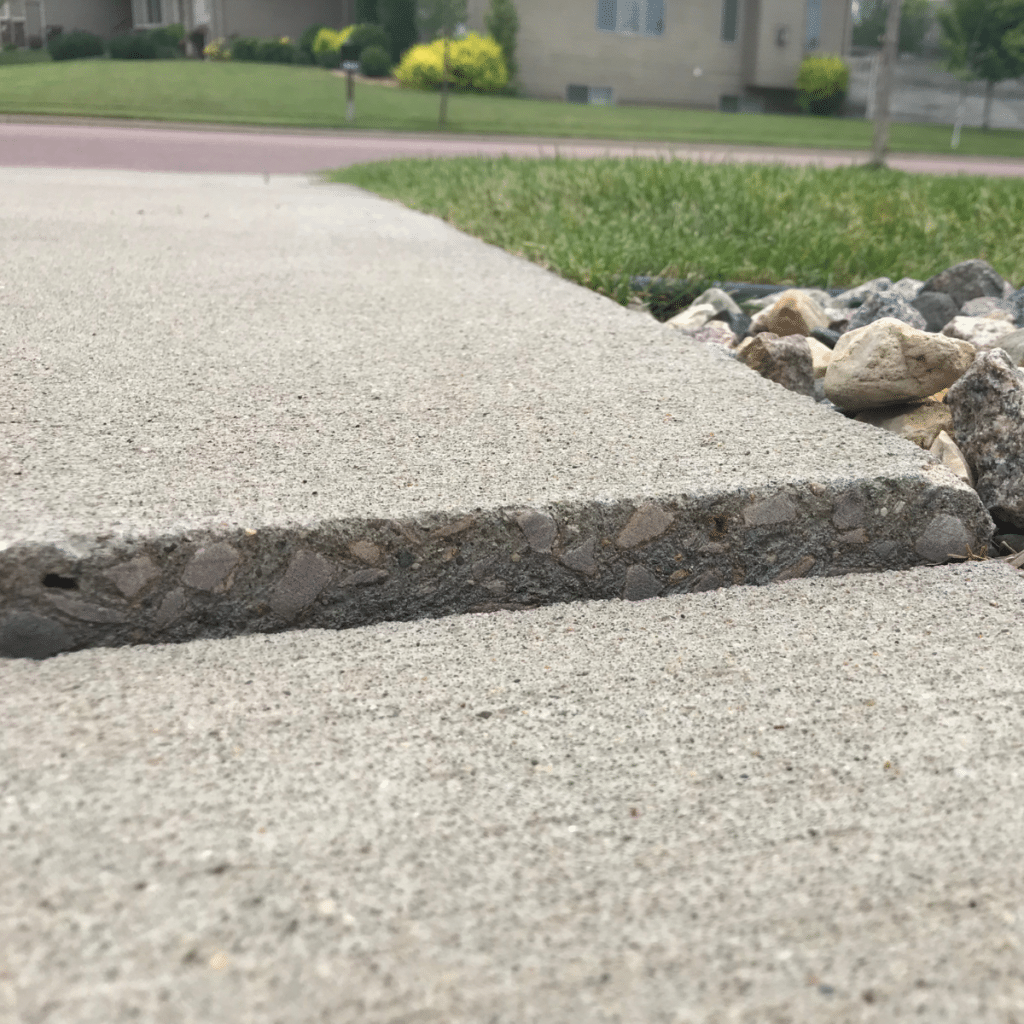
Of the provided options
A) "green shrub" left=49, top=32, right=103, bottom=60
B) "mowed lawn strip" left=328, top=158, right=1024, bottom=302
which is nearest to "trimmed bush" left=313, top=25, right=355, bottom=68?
"green shrub" left=49, top=32, right=103, bottom=60

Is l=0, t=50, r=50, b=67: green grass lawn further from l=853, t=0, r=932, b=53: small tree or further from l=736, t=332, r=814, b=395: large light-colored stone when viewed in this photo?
l=736, t=332, r=814, b=395: large light-colored stone

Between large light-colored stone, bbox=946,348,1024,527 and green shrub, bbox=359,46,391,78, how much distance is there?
→ 34.3 metres

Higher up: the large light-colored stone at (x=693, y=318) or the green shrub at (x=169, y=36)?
the green shrub at (x=169, y=36)

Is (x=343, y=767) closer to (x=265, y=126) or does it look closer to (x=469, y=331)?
(x=469, y=331)

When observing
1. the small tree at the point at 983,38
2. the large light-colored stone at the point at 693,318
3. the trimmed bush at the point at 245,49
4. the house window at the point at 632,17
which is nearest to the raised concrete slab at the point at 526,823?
the large light-colored stone at the point at 693,318

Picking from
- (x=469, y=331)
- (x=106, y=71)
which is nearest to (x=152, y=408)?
(x=469, y=331)

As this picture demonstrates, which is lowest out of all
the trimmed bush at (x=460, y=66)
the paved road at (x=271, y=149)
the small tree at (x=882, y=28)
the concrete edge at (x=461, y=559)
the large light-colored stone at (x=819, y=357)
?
the concrete edge at (x=461, y=559)

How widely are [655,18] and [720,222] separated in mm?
35025

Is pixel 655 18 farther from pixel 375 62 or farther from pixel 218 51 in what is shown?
pixel 218 51

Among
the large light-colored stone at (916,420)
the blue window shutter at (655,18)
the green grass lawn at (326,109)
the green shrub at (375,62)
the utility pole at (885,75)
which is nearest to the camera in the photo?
the large light-colored stone at (916,420)

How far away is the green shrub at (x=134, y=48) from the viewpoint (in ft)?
113

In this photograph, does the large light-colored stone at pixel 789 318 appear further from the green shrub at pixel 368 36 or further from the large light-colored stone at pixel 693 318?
the green shrub at pixel 368 36

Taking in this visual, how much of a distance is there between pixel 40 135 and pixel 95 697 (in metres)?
16.5

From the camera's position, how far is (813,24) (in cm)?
3828
